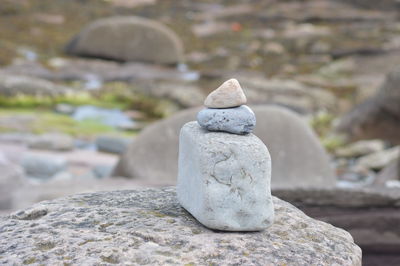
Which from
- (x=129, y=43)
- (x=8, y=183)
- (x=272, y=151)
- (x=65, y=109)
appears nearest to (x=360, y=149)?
(x=272, y=151)

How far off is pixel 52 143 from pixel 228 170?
7.18 metres

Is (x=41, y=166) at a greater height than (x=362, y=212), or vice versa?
(x=362, y=212)

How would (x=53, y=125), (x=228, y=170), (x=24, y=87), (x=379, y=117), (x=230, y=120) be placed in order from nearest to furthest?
(x=228, y=170) → (x=230, y=120) → (x=379, y=117) → (x=53, y=125) → (x=24, y=87)

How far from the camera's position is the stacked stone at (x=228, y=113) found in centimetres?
274

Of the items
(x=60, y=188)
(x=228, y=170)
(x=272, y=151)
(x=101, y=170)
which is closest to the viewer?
(x=228, y=170)

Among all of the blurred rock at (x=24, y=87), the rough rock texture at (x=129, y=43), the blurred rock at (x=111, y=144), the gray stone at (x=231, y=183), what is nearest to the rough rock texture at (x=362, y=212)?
the gray stone at (x=231, y=183)

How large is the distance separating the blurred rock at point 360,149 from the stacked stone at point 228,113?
7.95m

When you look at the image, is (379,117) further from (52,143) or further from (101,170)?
(52,143)

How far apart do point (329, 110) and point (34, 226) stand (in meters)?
11.7

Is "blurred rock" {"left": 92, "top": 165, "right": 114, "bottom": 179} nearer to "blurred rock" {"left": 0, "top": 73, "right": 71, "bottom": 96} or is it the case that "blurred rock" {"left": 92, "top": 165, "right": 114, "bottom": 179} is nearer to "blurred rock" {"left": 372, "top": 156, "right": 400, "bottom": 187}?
"blurred rock" {"left": 372, "top": 156, "right": 400, "bottom": 187}

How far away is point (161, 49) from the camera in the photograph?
18594 millimetres

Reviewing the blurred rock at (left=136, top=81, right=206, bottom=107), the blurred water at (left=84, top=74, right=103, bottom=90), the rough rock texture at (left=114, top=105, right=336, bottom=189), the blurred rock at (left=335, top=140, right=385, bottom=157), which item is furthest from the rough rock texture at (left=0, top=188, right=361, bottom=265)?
the blurred water at (left=84, top=74, right=103, bottom=90)

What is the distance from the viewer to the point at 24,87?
13039 millimetres

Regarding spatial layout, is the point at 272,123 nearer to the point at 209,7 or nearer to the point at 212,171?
the point at 212,171
